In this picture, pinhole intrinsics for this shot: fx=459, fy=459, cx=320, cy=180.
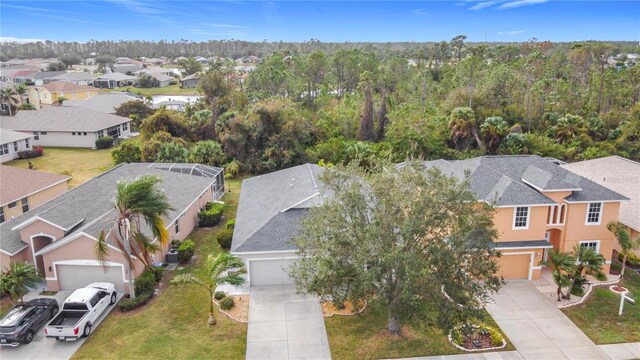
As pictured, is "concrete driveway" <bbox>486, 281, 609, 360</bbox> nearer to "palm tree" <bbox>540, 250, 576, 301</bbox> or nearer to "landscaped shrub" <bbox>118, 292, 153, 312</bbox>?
"palm tree" <bbox>540, 250, 576, 301</bbox>

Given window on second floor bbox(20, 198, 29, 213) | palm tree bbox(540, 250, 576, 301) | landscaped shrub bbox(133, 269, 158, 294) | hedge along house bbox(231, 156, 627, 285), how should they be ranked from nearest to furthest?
palm tree bbox(540, 250, 576, 301)
landscaped shrub bbox(133, 269, 158, 294)
hedge along house bbox(231, 156, 627, 285)
window on second floor bbox(20, 198, 29, 213)

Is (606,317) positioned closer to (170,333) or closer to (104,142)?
(170,333)

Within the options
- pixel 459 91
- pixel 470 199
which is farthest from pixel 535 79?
pixel 470 199

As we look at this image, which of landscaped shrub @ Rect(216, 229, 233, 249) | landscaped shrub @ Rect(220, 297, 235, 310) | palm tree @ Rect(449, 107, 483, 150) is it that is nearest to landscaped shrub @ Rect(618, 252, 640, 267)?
landscaped shrub @ Rect(220, 297, 235, 310)

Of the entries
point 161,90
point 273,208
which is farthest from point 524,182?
point 161,90

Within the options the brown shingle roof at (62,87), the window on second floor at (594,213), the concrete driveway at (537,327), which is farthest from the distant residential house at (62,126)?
the window on second floor at (594,213)

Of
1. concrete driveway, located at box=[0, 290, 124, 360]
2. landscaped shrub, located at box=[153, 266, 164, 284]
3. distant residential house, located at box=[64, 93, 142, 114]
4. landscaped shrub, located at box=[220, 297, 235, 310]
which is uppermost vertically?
distant residential house, located at box=[64, 93, 142, 114]

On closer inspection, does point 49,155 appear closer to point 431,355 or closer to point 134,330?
point 134,330

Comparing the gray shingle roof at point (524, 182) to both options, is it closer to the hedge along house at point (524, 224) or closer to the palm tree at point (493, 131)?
the hedge along house at point (524, 224)
